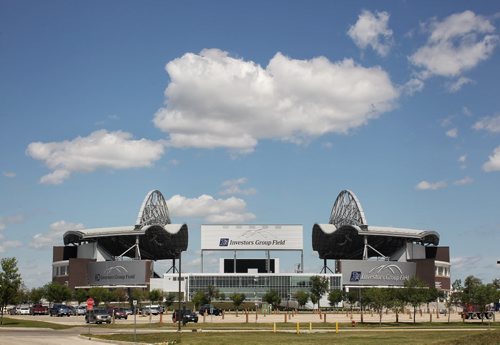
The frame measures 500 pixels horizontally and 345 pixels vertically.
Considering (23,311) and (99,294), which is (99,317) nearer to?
(23,311)

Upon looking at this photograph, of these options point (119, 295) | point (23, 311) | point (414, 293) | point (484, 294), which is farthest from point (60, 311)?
point (119, 295)

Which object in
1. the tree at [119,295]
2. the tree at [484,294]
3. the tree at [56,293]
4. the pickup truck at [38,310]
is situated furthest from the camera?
the tree at [119,295]

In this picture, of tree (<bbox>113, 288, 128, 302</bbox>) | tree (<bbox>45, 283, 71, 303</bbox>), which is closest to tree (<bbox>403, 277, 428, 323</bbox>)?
tree (<bbox>45, 283, 71, 303</bbox>)

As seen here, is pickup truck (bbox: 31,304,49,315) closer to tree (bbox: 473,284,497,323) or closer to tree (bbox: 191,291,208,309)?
tree (bbox: 191,291,208,309)

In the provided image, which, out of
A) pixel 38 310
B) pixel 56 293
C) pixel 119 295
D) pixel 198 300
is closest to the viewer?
pixel 38 310

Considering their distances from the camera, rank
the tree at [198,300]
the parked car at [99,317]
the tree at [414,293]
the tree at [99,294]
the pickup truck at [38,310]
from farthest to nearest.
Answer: the tree at [99,294] < the tree at [198,300] < the pickup truck at [38,310] < the tree at [414,293] < the parked car at [99,317]

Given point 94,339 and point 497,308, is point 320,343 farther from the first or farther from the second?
point 497,308

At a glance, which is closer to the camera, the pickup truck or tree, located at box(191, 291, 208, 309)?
the pickup truck

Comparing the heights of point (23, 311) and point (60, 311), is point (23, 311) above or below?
below

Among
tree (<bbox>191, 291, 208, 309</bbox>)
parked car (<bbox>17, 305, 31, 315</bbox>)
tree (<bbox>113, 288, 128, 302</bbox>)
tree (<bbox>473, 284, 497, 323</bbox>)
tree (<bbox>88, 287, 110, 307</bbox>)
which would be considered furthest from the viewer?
tree (<bbox>113, 288, 128, 302</bbox>)

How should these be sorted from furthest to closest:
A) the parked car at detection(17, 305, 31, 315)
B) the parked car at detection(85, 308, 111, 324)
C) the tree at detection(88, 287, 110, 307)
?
the tree at detection(88, 287, 110, 307) < the parked car at detection(17, 305, 31, 315) < the parked car at detection(85, 308, 111, 324)

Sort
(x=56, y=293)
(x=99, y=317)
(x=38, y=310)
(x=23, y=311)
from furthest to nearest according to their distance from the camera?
1. (x=56, y=293)
2. (x=23, y=311)
3. (x=38, y=310)
4. (x=99, y=317)

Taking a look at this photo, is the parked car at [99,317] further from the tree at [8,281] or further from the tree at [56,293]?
the tree at [56,293]

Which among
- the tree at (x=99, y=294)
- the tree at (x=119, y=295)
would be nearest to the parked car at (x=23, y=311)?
the tree at (x=99, y=294)
